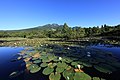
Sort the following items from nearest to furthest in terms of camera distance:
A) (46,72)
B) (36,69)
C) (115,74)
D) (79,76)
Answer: (79,76) → (115,74) → (46,72) → (36,69)

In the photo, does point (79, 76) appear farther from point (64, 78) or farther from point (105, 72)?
point (105, 72)

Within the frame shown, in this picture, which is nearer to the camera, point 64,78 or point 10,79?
point 64,78

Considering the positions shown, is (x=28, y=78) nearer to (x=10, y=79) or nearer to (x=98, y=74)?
(x=10, y=79)

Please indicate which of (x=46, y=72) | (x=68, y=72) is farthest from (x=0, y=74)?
(x=68, y=72)

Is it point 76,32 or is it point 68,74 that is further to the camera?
point 76,32

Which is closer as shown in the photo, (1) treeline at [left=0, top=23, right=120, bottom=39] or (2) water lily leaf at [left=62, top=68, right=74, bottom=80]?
(2) water lily leaf at [left=62, top=68, right=74, bottom=80]

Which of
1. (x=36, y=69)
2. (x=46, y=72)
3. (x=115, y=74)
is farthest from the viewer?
(x=36, y=69)

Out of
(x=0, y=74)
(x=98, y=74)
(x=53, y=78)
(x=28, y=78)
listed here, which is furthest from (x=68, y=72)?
(x=0, y=74)

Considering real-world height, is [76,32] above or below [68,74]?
above

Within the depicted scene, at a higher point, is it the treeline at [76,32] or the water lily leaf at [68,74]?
the treeline at [76,32]

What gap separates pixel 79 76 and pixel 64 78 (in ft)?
2.01

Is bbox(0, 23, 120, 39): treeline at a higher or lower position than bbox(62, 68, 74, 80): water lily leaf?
higher

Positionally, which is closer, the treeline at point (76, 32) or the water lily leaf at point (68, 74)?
the water lily leaf at point (68, 74)

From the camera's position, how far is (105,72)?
Answer: 5.38 metres
